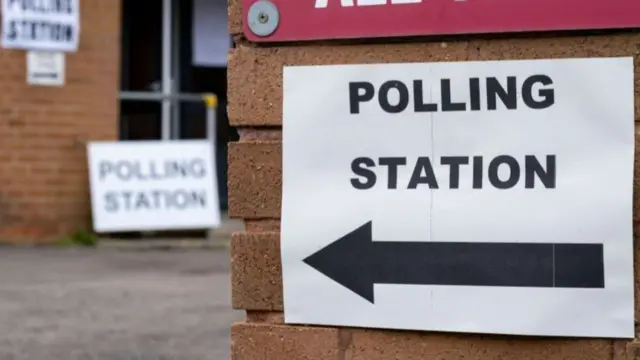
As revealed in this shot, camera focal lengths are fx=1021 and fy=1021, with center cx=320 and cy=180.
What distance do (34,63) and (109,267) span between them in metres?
2.80

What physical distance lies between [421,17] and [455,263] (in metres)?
0.67

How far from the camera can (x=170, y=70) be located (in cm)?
1334

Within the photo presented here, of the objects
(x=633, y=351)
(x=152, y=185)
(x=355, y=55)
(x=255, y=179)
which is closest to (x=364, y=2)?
(x=355, y=55)

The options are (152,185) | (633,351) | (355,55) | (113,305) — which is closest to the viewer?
(633,351)

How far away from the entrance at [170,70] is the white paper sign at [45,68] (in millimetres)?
1289

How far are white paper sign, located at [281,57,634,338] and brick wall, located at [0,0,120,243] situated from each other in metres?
9.06

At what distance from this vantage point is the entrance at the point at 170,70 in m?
13.0

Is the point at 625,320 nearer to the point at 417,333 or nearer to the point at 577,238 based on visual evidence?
the point at 577,238

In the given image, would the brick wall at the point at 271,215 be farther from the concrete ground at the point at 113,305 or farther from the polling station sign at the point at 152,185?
the polling station sign at the point at 152,185

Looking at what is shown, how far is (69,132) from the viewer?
1159 centimetres

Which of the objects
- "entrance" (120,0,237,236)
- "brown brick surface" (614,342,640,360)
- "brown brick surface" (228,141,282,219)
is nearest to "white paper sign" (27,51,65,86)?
"entrance" (120,0,237,236)

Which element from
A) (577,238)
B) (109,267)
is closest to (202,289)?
(109,267)

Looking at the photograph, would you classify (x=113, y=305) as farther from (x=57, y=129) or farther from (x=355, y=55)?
(x=355, y=55)

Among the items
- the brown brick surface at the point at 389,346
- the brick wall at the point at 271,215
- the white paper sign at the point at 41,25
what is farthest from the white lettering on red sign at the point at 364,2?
the white paper sign at the point at 41,25
